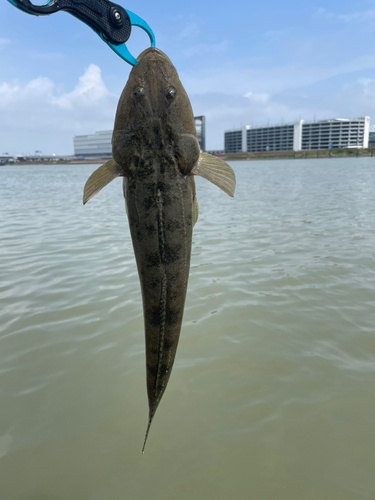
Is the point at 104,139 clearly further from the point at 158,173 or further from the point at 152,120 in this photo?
the point at 158,173

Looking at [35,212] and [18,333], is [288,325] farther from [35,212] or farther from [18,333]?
[35,212]

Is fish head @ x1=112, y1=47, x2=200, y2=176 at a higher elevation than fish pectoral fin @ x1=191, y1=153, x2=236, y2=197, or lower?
higher

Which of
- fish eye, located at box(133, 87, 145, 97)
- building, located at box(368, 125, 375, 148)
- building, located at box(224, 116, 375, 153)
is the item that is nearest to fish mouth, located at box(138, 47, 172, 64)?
fish eye, located at box(133, 87, 145, 97)

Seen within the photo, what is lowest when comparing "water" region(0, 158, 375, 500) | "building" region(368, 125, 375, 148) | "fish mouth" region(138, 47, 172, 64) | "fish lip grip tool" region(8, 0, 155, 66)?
"water" region(0, 158, 375, 500)

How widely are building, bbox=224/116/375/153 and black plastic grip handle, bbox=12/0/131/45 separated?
185359 millimetres

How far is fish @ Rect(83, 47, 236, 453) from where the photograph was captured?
90.2 inches

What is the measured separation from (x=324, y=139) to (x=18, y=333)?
193 metres

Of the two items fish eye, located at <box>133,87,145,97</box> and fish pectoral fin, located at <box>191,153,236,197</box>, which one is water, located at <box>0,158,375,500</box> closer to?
fish pectoral fin, located at <box>191,153,236,197</box>

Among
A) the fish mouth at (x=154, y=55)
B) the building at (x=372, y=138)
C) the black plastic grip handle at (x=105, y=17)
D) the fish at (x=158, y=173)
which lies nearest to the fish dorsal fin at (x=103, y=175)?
the fish at (x=158, y=173)

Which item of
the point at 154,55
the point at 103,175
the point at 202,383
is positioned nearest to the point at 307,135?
the point at 202,383

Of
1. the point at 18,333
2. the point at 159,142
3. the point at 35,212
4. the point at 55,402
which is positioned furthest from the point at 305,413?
the point at 35,212

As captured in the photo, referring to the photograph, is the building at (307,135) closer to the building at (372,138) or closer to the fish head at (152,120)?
the building at (372,138)

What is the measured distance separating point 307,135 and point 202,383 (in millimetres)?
192293

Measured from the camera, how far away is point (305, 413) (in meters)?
3.87
